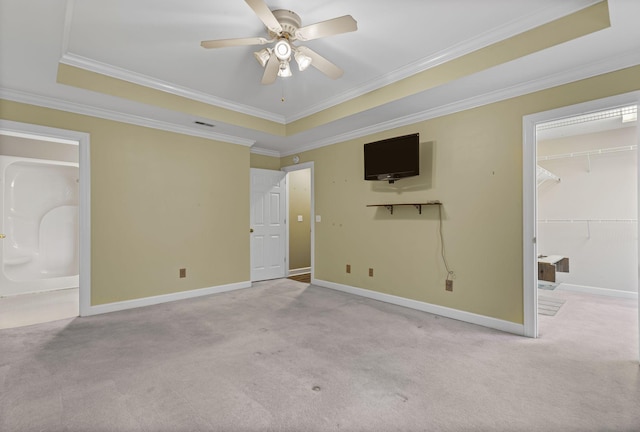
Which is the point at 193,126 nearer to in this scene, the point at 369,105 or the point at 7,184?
the point at 369,105

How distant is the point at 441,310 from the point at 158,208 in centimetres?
384

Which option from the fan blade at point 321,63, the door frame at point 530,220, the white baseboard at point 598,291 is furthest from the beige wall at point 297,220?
the white baseboard at point 598,291

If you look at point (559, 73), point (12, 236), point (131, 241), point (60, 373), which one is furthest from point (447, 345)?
point (12, 236)

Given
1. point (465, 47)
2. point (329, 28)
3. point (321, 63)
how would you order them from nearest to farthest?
point (329, 28) < point (321, 63) < point (465, 47)

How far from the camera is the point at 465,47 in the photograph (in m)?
2.75

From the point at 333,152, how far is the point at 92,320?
3.81 metres

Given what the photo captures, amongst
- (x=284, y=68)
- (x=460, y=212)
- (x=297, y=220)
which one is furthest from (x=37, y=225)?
(x=460, y=212)

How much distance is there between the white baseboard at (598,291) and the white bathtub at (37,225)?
25.7 feet

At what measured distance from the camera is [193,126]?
4.34m

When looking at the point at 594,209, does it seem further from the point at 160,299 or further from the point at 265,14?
the point at 160,299

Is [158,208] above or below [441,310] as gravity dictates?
above

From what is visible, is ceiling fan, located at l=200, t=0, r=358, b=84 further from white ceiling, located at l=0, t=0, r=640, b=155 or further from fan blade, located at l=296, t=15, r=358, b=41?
white ceiling, located at l=0, t=0, r=640, b=155

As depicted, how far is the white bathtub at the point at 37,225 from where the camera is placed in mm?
4586

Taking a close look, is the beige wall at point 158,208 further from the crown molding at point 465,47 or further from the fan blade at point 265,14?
the fan blade at point 265,14
